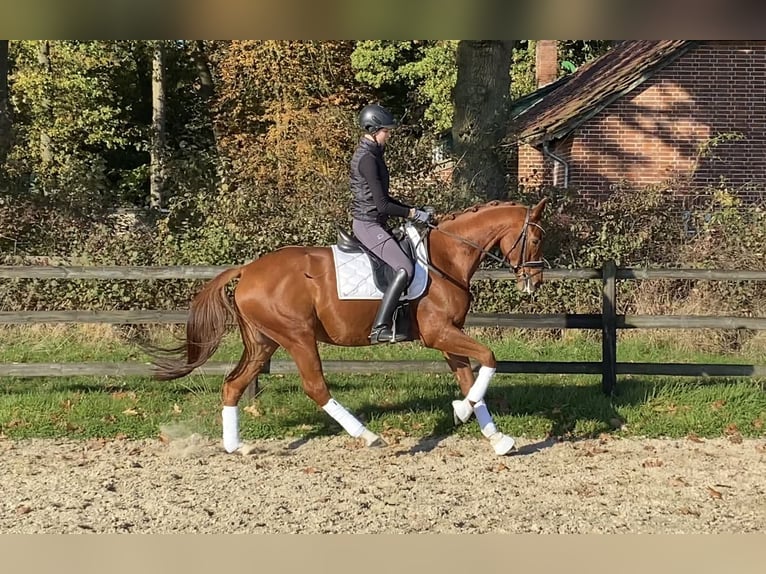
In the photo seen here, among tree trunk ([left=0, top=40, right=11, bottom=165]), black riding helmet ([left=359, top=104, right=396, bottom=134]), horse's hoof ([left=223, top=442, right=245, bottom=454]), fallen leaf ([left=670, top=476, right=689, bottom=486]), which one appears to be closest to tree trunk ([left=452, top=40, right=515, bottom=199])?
black riding helmet ([left=359, top=104, right=396, bottom=134])

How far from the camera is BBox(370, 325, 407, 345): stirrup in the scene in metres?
6.68

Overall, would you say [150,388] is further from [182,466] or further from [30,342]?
[30,342]

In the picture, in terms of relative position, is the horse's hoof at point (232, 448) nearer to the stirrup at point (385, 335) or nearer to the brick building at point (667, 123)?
the stirrup at point (385, 335)

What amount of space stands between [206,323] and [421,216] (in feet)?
6.62

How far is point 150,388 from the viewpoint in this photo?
A: 28.7ft

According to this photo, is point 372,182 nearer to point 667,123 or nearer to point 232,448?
point 232,448

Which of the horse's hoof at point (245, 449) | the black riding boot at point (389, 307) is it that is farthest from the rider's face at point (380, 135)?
the horse's hoof at point (245, 449)

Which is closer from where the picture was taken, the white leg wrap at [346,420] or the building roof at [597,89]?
the white leg wrap at [346,420]

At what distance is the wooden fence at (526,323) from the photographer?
8156 millimetres

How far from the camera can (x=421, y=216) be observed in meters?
6.62

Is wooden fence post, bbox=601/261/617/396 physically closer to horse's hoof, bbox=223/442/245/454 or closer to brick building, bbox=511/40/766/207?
horse's hoof, bbox=223/442/245/454

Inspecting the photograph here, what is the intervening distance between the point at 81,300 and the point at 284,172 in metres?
5.19

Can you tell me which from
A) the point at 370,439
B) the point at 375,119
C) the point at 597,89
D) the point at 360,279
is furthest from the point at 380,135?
the point at 597,89

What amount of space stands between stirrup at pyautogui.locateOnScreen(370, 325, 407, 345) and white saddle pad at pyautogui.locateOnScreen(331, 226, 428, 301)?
0.84 ft
